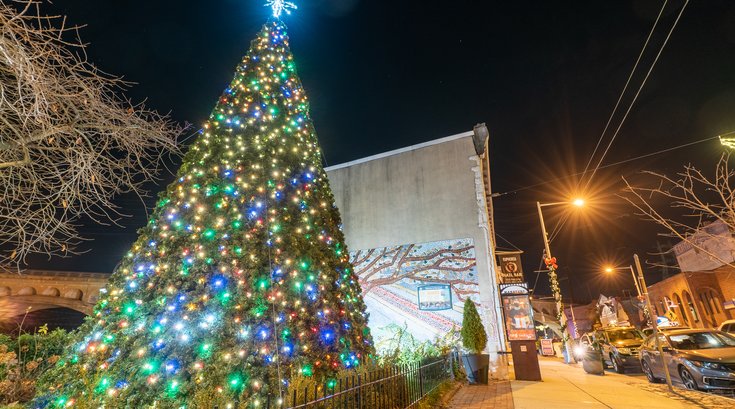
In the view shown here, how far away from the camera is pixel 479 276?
12.0m

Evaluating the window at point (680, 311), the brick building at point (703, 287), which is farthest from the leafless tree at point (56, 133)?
the window at point (680, 311)

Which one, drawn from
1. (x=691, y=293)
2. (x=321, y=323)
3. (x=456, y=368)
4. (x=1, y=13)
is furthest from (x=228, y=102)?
(x=691, y=293)

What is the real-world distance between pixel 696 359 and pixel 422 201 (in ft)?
30.1

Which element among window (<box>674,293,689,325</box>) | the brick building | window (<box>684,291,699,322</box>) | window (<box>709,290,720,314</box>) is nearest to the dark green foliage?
the brick building

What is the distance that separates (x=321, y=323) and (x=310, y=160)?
2.99 metres

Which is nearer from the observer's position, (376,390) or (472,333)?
(376,390)

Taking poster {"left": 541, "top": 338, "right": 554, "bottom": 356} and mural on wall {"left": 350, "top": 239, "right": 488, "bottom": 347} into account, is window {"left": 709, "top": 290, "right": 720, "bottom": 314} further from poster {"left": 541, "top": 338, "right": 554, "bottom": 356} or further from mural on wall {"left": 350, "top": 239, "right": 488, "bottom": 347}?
mural on wall {"left": 350, "top": 239, "right": 488, "bottom": 347}

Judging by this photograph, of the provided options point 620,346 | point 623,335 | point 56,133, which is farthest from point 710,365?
point 56,133

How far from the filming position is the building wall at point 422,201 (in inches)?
496

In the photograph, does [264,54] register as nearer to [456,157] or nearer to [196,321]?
[196,321]

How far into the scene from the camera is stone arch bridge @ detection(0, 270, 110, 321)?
2262 cm

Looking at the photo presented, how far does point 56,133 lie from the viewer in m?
3.75

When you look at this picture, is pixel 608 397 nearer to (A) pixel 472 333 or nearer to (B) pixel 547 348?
(A) pixel 472 333

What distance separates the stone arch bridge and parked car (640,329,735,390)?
30.0m
